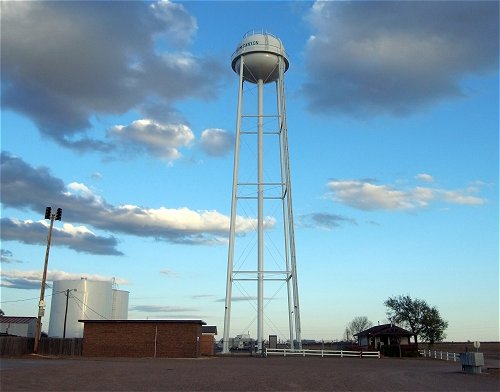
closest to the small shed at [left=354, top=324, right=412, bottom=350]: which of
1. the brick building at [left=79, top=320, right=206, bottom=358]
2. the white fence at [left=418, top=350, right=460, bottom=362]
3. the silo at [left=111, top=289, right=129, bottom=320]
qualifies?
the white fence at [left=418, top=350, right=460, bottom=362]

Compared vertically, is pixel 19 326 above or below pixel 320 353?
above

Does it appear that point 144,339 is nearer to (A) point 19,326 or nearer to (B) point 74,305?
(B) point 74,305

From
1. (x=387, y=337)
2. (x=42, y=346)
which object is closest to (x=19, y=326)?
(x=42, y=346)

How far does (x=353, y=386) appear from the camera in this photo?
17438 millimetres

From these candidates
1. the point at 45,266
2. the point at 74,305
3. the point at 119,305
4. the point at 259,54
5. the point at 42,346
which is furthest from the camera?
the point at 119,305

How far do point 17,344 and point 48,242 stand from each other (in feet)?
24.0

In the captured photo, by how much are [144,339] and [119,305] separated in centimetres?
2564

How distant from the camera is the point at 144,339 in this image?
39625 millimetres

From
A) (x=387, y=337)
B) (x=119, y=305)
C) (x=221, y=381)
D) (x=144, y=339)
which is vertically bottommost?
(x=221, y=381)

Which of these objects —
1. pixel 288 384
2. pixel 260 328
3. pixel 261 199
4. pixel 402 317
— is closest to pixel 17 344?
pixel 260 328

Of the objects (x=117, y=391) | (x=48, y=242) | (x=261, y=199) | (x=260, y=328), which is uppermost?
(x=261, y=199)

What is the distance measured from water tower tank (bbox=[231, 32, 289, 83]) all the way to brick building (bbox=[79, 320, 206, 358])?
2141cm

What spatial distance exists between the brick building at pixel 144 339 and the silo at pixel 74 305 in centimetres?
1834

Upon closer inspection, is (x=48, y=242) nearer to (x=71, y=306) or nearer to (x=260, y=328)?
(x=260, y=328)
